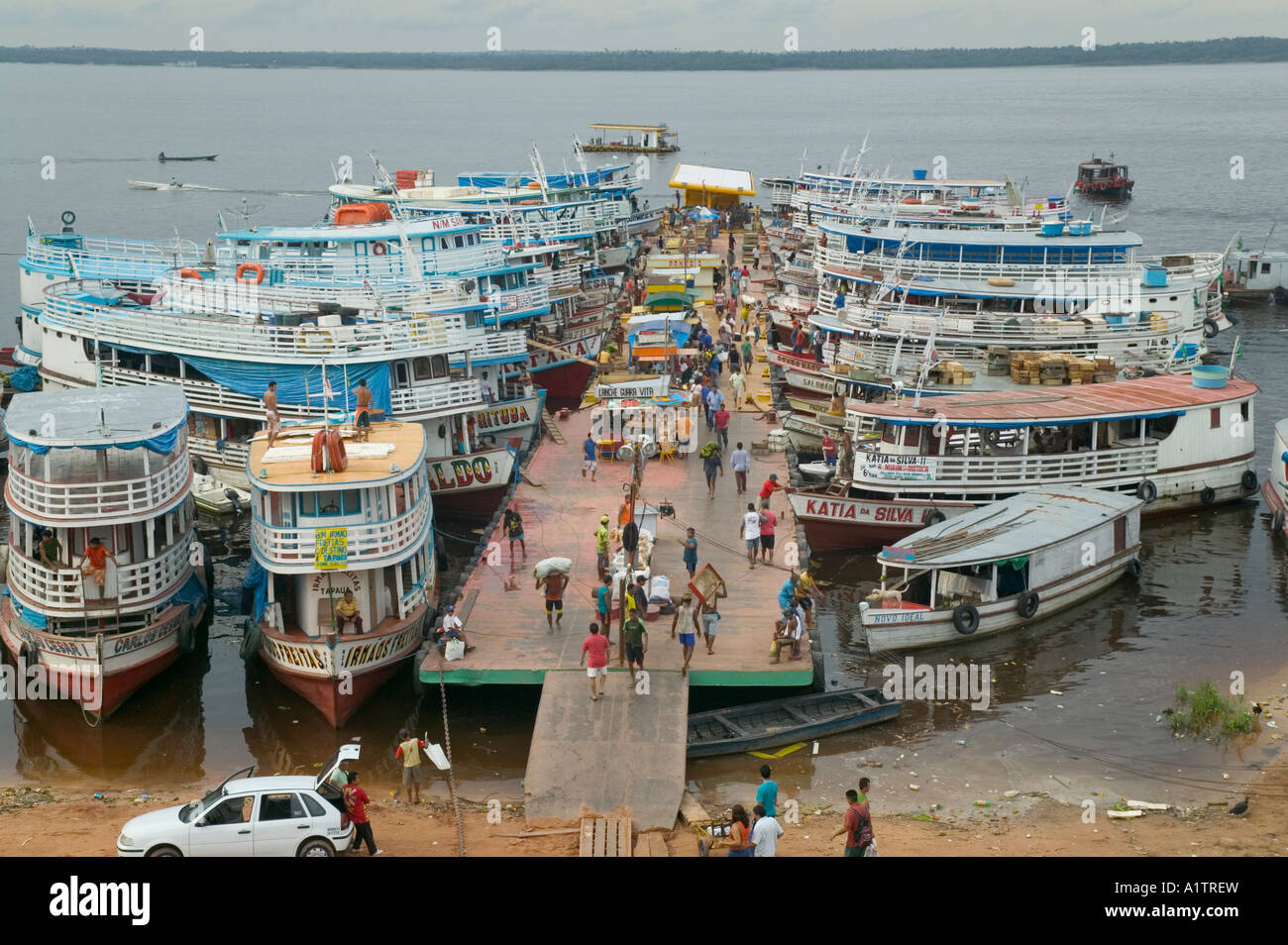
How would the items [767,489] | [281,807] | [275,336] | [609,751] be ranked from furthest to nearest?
[275,336]
[767,489]
[609,751]
[281,807]

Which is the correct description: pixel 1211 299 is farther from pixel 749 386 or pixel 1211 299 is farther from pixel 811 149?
pixel 811 149

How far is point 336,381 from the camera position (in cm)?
3397

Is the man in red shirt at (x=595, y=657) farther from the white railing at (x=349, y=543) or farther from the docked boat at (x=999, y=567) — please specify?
the docked boat at (x=999, y=567)

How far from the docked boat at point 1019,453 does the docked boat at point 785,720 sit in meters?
7.65

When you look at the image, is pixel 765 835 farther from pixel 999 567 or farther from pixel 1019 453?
pixel 1019 453

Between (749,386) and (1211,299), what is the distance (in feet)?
74.4

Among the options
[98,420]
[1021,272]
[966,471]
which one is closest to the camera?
[98,420]

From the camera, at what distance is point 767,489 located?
30.1m

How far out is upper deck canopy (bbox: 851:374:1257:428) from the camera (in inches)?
1292

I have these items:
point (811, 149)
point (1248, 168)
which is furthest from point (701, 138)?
point (1248, 168)

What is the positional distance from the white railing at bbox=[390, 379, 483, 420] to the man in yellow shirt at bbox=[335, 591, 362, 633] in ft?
33.1

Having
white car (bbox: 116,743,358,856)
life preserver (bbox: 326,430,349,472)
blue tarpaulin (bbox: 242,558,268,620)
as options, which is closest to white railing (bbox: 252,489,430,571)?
life preserver (bbox: 326,430,349,472)

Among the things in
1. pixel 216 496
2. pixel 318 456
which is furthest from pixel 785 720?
pixel 216 496

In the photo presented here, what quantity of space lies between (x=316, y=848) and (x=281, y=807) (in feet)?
2.36
